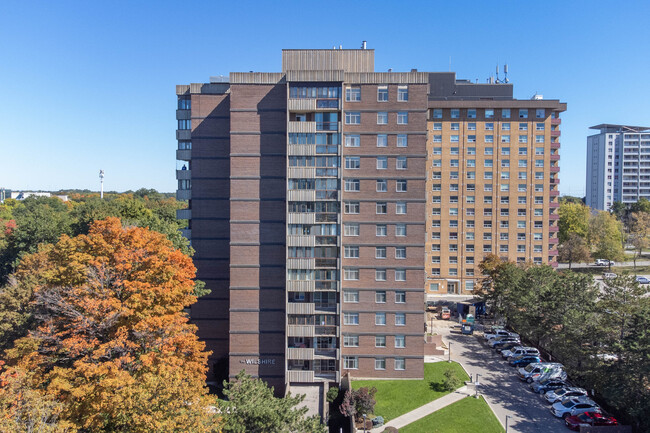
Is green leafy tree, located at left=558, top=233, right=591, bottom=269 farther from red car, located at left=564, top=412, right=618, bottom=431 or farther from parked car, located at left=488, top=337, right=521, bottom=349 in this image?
red car, located at left=564, top=412, right=618, bottom=431

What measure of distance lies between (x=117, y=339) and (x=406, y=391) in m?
25.6

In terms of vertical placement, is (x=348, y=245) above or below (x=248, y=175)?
below

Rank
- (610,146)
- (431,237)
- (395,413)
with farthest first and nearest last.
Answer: (610,146), (431,237), (395,413)

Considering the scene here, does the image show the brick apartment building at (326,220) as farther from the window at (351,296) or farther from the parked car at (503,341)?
the parked car at (503,341)

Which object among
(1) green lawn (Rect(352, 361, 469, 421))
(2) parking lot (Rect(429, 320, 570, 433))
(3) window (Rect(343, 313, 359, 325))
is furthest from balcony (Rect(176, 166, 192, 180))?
(2) parking lot (Rect(429, 320, 570, 433))

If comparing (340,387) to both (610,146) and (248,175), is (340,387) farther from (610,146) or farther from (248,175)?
(610,146)

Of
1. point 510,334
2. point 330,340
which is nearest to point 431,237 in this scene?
point 510,334

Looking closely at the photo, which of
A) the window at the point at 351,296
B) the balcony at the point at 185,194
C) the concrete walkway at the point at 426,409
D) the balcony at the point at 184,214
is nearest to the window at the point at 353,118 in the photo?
the window at the point at 351,296

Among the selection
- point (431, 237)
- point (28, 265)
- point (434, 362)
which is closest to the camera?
point (434, 362)

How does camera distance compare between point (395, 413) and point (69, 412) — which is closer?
point (69, 412)

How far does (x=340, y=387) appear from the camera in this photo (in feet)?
121

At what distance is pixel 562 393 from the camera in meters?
34.1

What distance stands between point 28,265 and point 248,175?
108 feet

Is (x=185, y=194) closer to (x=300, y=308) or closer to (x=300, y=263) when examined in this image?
(x=300, y=263)
